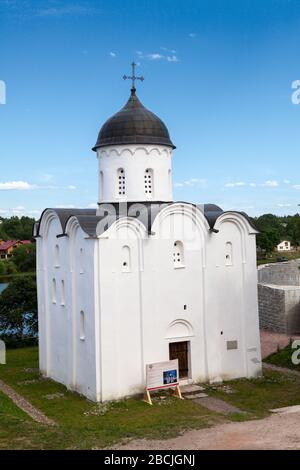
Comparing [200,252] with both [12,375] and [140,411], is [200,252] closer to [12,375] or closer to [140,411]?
[140,411]

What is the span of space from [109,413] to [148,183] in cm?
703

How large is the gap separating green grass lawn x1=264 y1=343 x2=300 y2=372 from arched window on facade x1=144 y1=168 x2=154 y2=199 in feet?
22.5

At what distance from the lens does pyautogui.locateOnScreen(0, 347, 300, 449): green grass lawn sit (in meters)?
10.4

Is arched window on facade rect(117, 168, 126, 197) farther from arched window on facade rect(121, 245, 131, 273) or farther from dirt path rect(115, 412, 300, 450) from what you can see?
dirt path rect(115, 412, 300, 450)

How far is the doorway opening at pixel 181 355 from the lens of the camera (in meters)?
16.4

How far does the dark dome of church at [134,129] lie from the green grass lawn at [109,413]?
7.48 meters

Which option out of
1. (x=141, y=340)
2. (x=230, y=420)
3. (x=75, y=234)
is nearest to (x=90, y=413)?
(x=141, y=340)

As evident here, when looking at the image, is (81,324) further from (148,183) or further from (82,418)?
(148,183)

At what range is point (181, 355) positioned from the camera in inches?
651

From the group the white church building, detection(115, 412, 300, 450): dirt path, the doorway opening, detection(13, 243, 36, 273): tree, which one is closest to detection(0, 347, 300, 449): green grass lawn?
detection(115, 412, 300, 450): dirt path

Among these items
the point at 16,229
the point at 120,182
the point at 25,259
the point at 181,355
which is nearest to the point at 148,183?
the point at 120,182

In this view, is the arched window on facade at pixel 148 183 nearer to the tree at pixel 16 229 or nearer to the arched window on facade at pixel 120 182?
the arched window on facade at pixel 120 182

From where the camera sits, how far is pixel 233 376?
17.1 meters

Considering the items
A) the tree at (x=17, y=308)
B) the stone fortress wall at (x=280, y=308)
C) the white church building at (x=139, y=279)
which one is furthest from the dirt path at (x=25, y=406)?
the stone fortress wall at (x=280, y=308)
